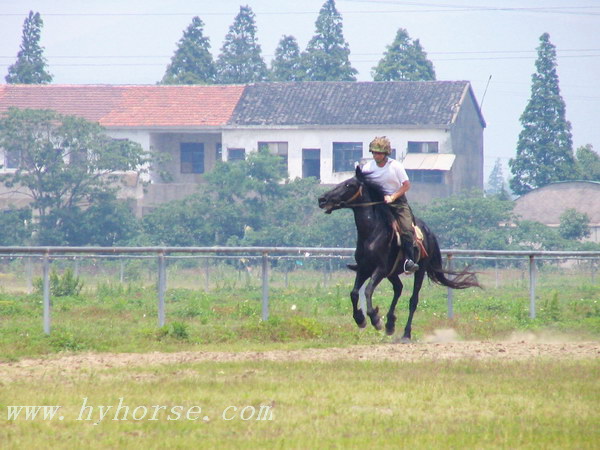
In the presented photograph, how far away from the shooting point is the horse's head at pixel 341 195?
13.7m

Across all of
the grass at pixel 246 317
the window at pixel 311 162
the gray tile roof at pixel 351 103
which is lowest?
the grass at pixel 246 317

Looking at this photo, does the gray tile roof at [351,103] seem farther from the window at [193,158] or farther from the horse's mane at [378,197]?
the horse's mane at [378,197]

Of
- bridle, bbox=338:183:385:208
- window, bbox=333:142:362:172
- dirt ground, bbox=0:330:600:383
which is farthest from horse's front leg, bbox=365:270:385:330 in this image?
window, bbox=333:142:362:172

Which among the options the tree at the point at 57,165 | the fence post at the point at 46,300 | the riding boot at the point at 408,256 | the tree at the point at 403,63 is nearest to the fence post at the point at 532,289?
the riding boot at the point at 408,256

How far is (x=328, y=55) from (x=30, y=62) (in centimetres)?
2349

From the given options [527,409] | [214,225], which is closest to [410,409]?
[527,409]

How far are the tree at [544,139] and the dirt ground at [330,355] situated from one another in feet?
179

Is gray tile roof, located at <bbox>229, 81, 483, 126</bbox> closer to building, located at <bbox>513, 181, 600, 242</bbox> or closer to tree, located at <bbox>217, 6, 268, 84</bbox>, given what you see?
building, located at <bbox>513, 181, 600, 242</bbox>

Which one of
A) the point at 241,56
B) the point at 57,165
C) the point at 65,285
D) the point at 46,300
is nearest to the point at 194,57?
the point at 241,56

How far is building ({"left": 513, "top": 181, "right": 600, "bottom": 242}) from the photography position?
2377 inches

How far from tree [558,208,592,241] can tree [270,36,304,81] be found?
103 ft

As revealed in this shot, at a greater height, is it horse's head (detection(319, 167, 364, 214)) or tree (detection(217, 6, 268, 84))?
tree (detection(217, 6, 268, 84))

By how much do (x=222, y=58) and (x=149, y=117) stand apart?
1110 inches

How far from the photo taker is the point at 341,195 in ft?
45.3
